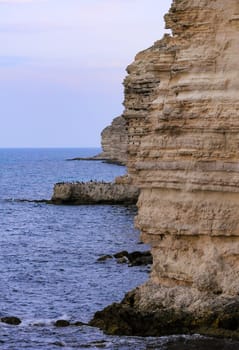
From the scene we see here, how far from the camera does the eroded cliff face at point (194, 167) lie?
28.8 meters

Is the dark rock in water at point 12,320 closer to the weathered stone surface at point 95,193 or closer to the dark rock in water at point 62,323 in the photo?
the dark rock in water at point 62,323

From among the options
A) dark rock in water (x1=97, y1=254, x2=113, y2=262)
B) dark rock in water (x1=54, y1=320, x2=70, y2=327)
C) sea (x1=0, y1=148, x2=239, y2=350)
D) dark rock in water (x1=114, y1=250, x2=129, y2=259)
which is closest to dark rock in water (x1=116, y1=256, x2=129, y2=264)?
sea (x1=0, y1=148, x2=239, y2=350)

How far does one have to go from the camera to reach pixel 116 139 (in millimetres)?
177500

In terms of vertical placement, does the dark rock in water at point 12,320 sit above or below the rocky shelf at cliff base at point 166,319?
below

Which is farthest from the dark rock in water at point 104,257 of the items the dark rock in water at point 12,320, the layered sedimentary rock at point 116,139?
the layered sedimentary rock at point 116,139

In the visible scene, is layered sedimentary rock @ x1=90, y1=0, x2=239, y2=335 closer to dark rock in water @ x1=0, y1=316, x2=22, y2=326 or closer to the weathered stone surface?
dark rock in water @ x1=0, y1=316, x2=22, y2=326

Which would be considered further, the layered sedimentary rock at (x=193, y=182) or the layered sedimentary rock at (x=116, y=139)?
the layered sedimentary rock at (x=116, y=139)

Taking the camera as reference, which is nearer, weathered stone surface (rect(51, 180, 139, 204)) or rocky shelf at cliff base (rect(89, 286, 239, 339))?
rocky shelf at cliff base (rect(89, 286, 239, 339))

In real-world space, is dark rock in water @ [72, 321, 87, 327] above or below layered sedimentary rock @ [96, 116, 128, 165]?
below

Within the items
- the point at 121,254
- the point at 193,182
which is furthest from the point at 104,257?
the point at 193,182

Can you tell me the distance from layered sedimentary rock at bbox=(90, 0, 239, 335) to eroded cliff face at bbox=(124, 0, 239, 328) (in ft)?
0.09

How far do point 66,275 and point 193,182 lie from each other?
1693 centimetres

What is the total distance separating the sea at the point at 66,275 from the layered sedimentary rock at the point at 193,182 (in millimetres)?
1007

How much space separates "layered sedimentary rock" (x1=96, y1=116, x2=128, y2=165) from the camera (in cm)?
16888
